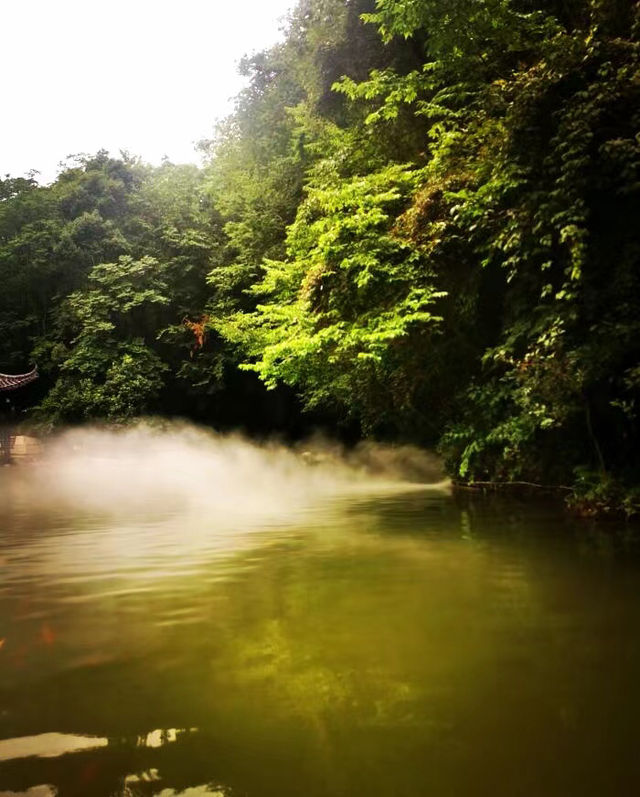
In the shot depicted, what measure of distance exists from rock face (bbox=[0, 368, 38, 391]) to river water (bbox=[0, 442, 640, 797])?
21.3 m

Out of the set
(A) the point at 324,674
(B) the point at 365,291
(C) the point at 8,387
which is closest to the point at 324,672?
(A) the point at 324,674

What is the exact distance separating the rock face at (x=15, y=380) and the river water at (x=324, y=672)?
69.8ft

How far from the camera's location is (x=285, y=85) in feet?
63.4

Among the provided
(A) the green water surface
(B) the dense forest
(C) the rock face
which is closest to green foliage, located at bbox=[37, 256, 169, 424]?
(C) the rock face

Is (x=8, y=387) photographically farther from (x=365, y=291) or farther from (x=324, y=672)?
(x=324, y=672)

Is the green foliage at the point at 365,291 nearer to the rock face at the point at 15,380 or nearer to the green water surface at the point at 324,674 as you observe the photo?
the green water surface at the point at 324,674

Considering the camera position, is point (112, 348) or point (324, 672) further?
point (112, 348)

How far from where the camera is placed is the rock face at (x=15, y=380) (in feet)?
83.3

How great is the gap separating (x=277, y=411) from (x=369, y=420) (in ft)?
33.4

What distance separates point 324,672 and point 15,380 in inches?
1026

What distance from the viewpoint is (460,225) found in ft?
30.5

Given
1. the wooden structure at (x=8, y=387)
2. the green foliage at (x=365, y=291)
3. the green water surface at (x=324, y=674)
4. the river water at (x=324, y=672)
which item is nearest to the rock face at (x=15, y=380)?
the wooden structure at (x=8, y=387)

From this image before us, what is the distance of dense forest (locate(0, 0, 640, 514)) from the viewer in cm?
791

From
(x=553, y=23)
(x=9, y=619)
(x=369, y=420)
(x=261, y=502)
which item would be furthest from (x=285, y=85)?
(x=9, y=619)
